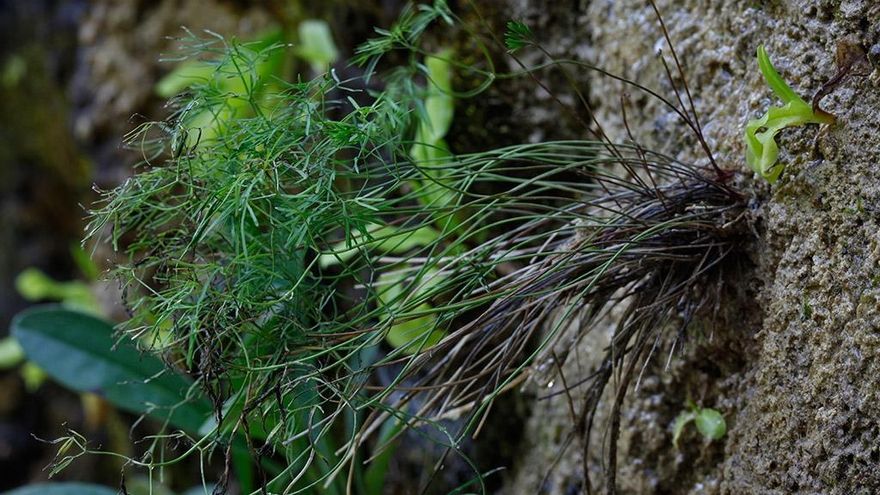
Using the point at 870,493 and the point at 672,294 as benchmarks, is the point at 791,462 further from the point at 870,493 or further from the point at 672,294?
the point at 672,294

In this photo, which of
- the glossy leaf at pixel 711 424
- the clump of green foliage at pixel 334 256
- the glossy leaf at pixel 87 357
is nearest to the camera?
the clump of green foliage at pixel 334 256

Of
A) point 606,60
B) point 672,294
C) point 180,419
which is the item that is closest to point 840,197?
point 672,294

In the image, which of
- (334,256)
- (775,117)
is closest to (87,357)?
(334,256)

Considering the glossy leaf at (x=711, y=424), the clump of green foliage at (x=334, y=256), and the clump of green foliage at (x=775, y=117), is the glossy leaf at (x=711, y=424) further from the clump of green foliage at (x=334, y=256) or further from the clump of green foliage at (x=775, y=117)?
the clump of green foliage at (x=775, y=117)

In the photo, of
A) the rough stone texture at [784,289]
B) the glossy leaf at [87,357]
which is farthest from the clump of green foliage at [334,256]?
the glossy leaf at [87,357]

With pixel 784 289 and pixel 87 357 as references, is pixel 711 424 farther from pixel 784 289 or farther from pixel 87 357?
pixel 87 357
